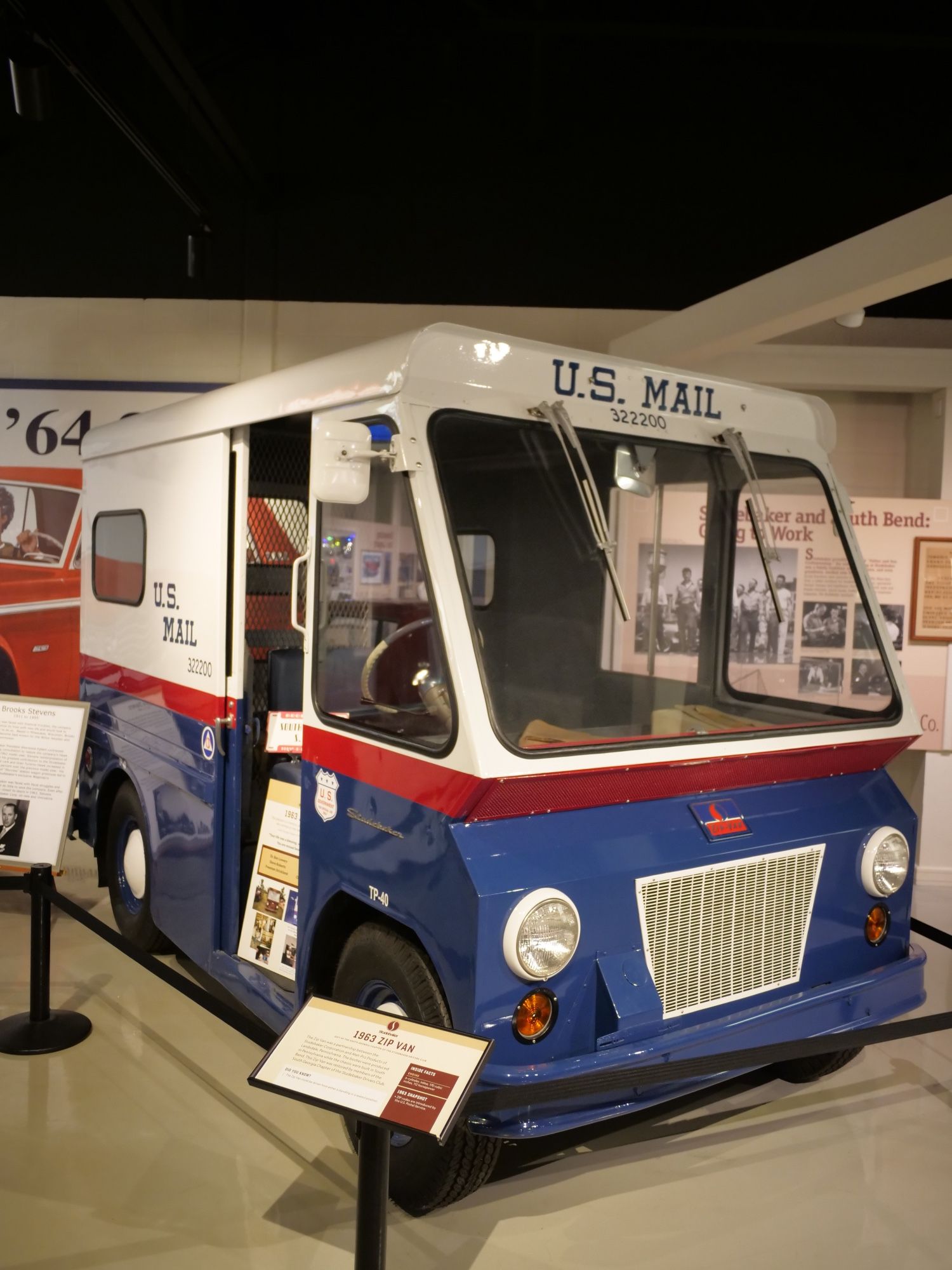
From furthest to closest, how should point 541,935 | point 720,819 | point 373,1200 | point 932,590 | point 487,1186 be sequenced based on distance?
point 932,590 < point 487,1186 < point 720,819 < point 541,935 < point 373,1200

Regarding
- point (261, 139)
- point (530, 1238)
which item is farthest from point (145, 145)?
point (530, 1238)

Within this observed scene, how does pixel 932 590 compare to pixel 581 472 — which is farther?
pixel 932 590

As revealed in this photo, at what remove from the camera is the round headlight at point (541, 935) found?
2.24 metres

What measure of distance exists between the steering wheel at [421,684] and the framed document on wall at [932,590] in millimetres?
4090

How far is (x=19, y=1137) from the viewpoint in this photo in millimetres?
3018

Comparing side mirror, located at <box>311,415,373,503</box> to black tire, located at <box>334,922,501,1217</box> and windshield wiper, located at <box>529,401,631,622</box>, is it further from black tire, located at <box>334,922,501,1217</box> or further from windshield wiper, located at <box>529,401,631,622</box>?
black tire, located at <box>334,922,501,1217</box>

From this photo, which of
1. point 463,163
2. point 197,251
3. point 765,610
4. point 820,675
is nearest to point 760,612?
point 765,610

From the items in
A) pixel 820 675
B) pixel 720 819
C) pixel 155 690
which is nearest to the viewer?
pixel 720 819

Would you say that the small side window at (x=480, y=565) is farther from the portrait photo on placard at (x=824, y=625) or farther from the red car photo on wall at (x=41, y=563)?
the red car photo on wall at (x=41, y=563)

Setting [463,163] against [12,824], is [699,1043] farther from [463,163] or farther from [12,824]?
[463,163]

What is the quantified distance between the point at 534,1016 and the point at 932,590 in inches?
174

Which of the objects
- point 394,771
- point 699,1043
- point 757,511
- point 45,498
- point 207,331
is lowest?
point 699,1043

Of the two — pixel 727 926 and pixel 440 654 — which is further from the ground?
pixel 440 654

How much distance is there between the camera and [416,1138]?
2338 mm
